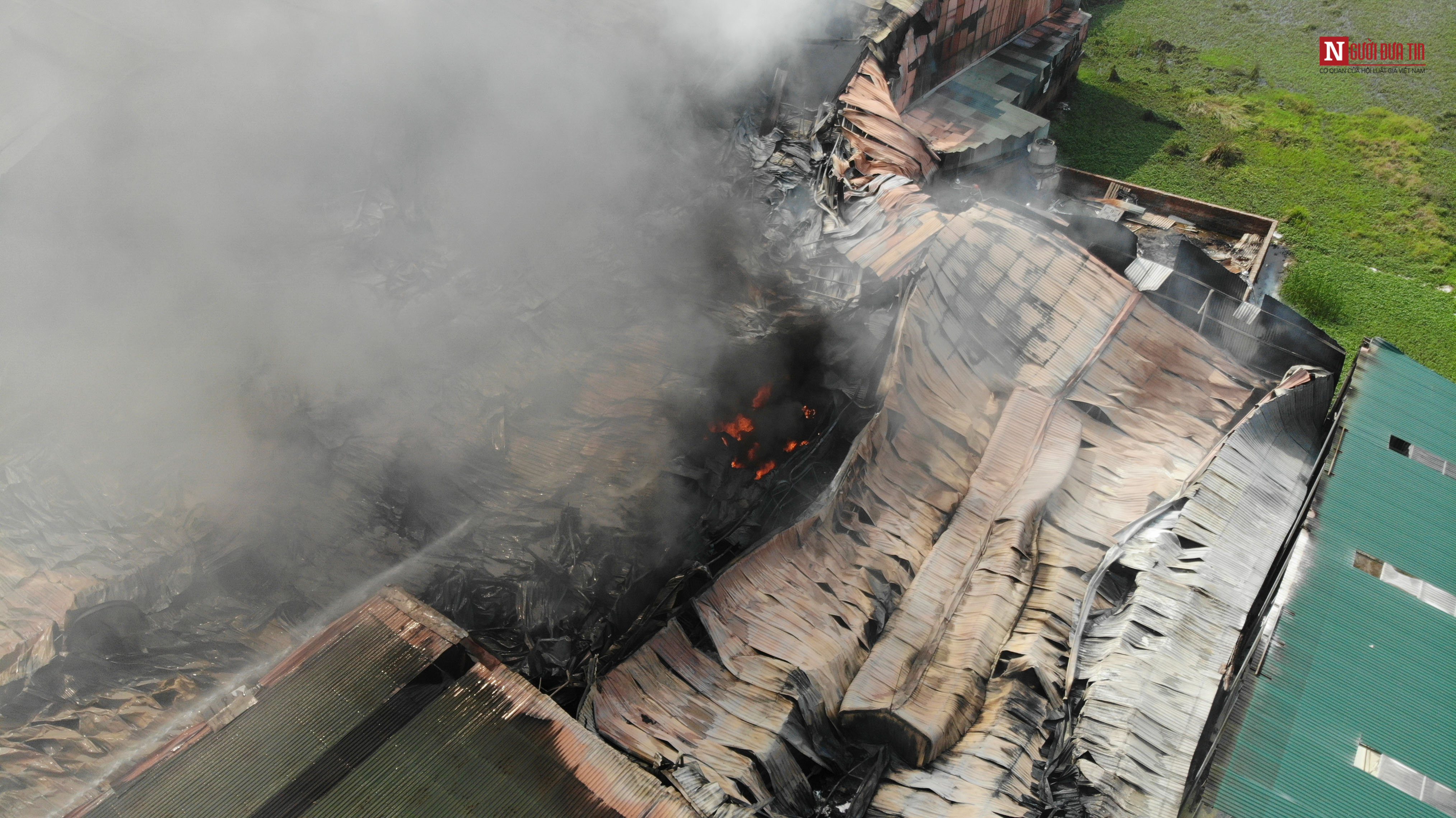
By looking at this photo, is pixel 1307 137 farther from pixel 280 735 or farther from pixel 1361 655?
pixel 280 735

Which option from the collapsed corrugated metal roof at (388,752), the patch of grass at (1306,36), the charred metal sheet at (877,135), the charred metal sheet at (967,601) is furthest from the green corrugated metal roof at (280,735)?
the patch of grass at (1306,36)

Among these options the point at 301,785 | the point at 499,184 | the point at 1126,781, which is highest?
the point at 499,184

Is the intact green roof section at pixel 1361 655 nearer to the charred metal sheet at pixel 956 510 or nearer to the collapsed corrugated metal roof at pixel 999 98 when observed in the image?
the charred metal sheet at pixel 956 510

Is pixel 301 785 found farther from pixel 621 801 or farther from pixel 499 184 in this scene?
pixel 499 184

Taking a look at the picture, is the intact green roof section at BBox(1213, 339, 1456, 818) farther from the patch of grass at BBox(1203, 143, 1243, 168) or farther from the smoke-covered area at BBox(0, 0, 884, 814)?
the patch of grass at BBox(1203, 143, 1243, 168)

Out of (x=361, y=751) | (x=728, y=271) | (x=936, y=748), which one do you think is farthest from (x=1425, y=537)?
(x=361, y=751)
